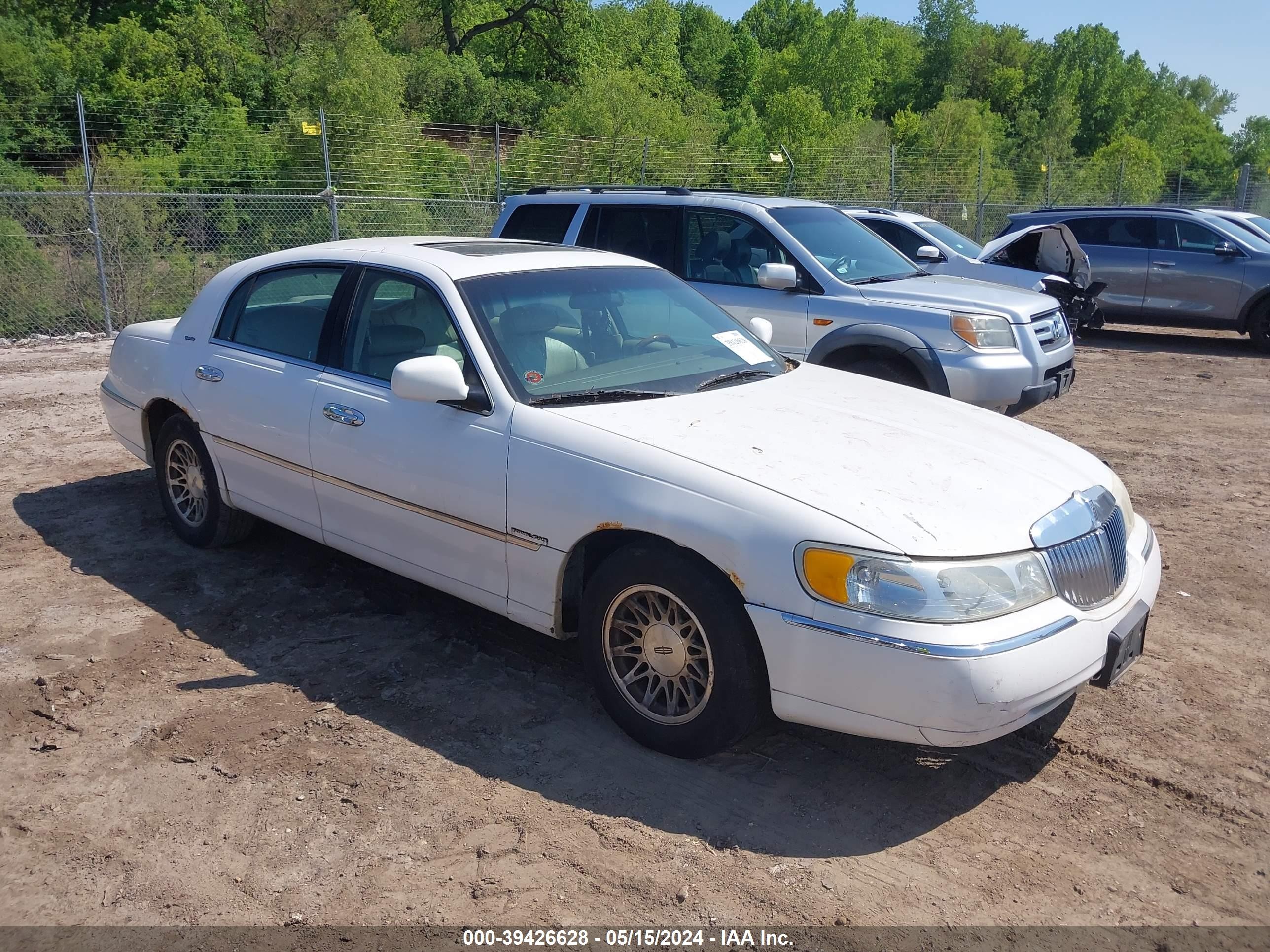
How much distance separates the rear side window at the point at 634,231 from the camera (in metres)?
8.20

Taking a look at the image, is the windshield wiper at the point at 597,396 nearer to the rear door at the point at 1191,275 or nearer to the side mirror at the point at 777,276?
the side mirror at the point at 777,276

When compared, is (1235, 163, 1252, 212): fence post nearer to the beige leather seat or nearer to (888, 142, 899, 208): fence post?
(888, 142, 899, 208): fence post

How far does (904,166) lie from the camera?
1118 inches

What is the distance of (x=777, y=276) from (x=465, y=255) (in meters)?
3.21

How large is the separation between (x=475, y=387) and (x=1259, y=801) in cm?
309

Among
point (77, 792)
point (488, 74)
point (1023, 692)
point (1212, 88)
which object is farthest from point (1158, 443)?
point (1212, 88)

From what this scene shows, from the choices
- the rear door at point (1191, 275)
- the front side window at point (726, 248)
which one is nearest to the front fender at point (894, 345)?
the front side window at point (726, 248)

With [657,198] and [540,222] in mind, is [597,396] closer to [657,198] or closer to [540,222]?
[657,198]

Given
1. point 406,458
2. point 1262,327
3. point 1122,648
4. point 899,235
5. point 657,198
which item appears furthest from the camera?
point 1262,327

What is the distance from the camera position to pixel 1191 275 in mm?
13859

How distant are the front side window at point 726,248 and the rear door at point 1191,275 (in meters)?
8.48

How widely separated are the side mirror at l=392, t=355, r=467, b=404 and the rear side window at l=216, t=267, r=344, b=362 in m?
1.05

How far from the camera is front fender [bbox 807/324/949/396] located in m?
7.31

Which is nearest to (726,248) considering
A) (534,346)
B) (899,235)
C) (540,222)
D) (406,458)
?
(540,222)
